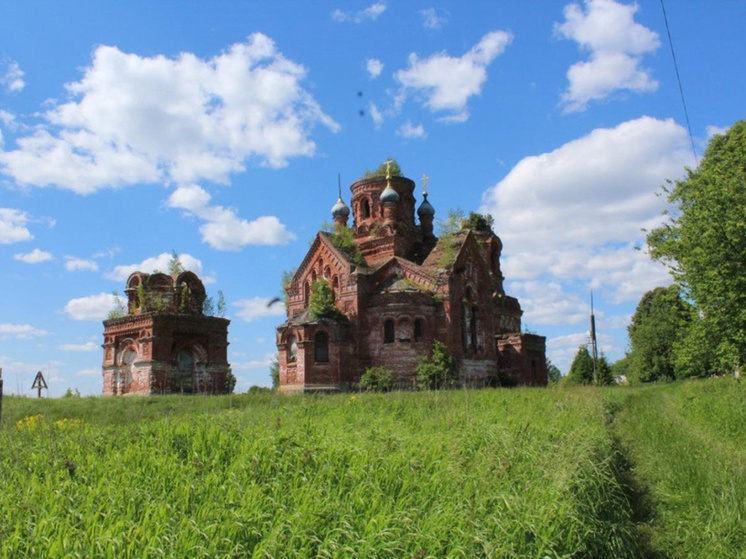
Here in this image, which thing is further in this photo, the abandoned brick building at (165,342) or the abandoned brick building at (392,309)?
the abandoned brick building at (392,309)

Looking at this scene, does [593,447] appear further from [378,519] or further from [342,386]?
[342,386]

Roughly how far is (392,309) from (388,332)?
3.75ft

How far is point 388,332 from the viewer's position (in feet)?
101

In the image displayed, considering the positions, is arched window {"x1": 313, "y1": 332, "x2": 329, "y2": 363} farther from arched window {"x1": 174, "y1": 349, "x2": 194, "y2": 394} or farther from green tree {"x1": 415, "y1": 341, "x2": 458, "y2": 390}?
arched window {"x1": 174, "y1": 349, "x2": 194, "y2": 394}

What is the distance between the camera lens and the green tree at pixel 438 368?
1150 inches

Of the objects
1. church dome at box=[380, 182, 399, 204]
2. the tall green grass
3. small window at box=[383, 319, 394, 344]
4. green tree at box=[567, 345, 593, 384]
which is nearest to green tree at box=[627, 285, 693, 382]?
green tree at box=[567, 345, 593, 384]

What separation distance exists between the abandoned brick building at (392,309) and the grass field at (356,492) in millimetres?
19539

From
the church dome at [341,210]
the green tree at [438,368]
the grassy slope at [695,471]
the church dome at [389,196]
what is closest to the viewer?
the grassy slope at [695,471]

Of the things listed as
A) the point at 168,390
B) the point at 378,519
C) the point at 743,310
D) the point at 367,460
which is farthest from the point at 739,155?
the point at 168,390

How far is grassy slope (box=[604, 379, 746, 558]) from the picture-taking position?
22.3 feet

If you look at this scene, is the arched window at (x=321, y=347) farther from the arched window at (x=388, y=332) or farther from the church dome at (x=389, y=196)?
the church dome at (x=389, y=196)

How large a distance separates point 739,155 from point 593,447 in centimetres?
1497

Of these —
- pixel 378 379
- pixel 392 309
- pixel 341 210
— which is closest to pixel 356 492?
pixel 378 379

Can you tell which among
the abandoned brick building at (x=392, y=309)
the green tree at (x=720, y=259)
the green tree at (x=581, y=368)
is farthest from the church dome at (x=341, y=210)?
the green tree at (x=720, y=259)
